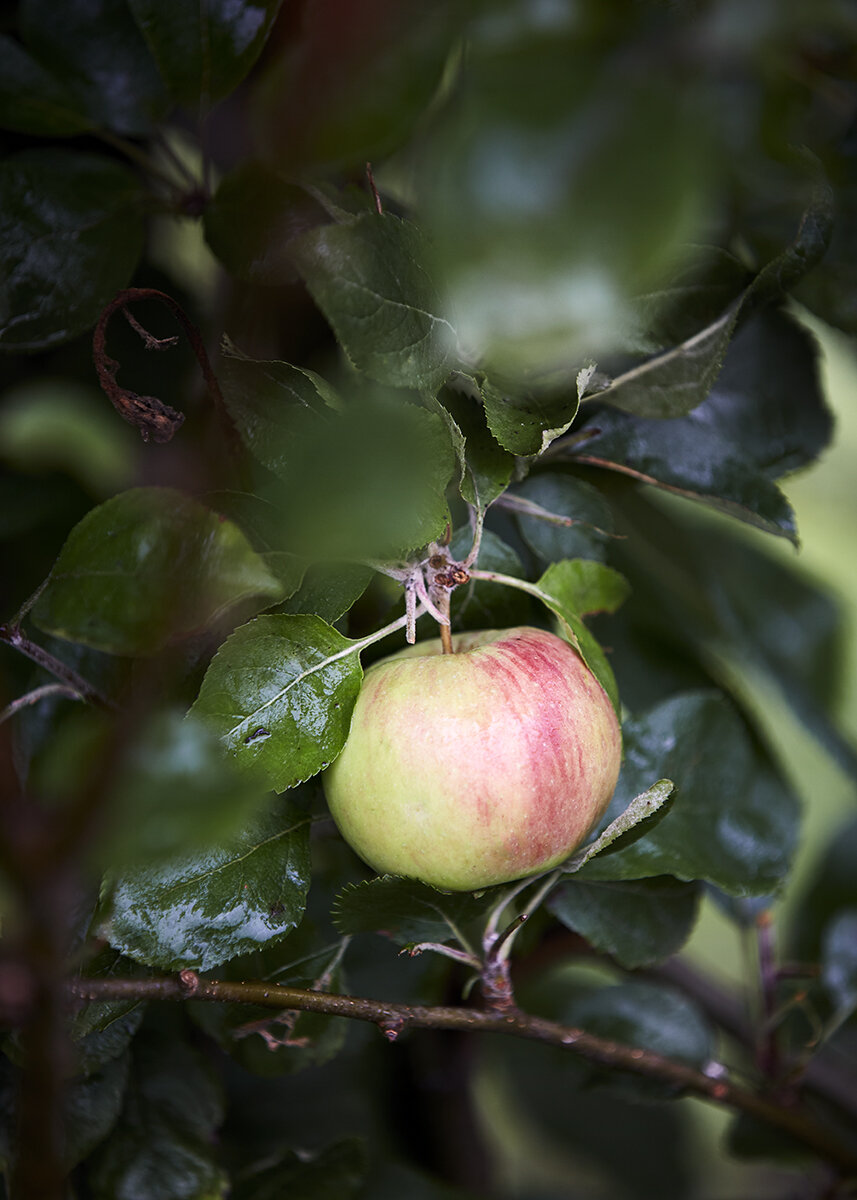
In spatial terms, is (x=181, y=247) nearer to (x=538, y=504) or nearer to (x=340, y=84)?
(x=538, y=504)

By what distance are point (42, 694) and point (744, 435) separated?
28 centimetres

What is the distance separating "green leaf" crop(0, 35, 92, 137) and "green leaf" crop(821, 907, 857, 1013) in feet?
1.75

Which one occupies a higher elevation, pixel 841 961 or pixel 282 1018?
pixel 282 1018

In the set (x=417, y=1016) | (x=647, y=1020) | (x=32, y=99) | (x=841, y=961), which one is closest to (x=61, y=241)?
(x=32, y=99)

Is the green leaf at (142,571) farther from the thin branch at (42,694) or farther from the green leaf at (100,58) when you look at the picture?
the green leaf at (100,58)

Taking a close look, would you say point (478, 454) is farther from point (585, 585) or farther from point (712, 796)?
point (712, 796)

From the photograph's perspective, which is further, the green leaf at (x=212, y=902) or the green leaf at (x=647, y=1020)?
the green leaf at (x=647, y=1020)

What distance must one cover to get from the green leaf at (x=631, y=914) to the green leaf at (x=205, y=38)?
1.00ft

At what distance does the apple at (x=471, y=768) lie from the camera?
0.79ft

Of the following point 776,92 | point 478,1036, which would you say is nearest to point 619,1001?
point 478,1036

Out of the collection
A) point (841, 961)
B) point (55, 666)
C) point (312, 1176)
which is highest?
point (55, 666)

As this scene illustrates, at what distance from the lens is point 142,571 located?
9.8 inches

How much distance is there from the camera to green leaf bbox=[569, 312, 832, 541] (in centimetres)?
33

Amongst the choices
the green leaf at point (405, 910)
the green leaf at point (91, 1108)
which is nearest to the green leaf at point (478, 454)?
the green leaf at point (405, 910)
